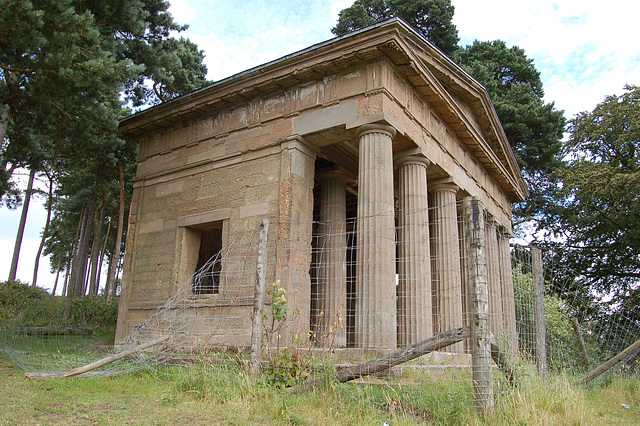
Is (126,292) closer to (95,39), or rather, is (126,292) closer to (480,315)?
(95,39)

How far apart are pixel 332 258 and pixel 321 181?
2.78 meters

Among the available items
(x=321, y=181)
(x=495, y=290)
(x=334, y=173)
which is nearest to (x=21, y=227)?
(x=321, y=181)

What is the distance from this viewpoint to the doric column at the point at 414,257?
1157 centimetres

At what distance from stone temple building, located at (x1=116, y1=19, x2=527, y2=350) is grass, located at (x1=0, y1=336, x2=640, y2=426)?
3.07m

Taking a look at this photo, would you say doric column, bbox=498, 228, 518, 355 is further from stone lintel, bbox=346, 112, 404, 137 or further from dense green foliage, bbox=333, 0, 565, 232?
→ dense green foliage, bbox=333, 0, 565, 232

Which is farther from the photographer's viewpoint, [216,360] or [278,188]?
[278,188]

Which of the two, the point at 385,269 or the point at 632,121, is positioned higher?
the point at 632,121

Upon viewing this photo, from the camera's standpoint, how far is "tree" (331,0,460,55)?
28.8m

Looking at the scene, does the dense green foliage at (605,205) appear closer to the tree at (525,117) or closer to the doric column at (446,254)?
the tree at (525,117)

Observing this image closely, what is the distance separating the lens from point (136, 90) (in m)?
20.5

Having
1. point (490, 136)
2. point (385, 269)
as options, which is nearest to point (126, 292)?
point (385, 269)

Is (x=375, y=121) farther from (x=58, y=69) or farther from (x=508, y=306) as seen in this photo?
(x=58, y=69)

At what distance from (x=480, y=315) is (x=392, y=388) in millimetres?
1474

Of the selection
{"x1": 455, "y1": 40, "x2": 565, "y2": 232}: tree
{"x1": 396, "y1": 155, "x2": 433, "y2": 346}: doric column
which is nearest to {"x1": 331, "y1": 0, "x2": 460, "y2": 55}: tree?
{"x1": 455, "y1": 40, "x2": 565, "y2": 232}: tree
